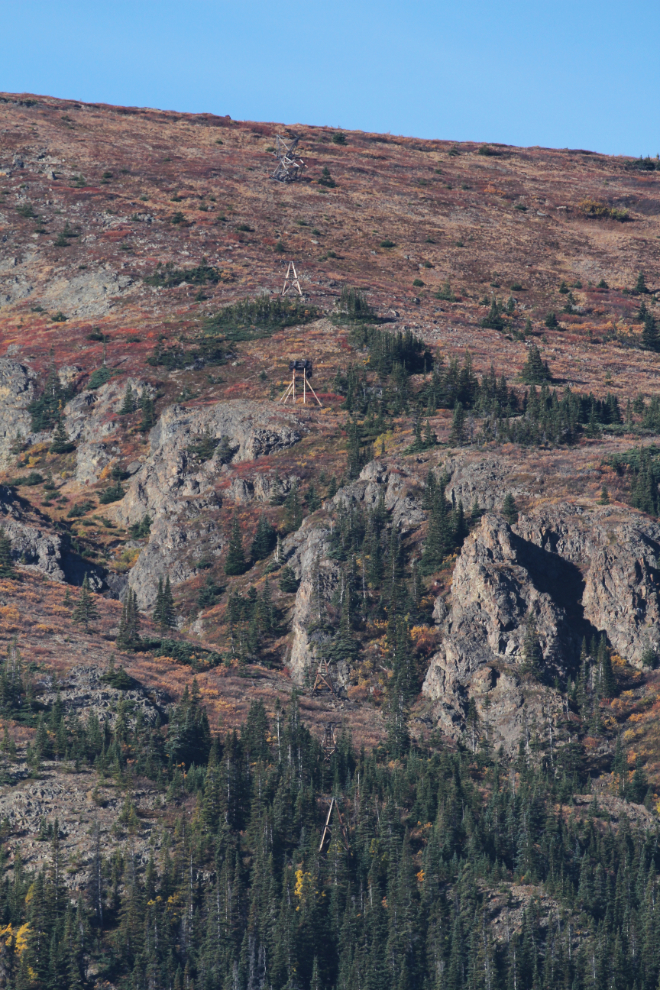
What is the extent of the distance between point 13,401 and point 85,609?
5086cm

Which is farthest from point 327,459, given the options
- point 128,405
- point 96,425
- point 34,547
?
point 96,425

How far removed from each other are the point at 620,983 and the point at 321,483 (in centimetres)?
5768

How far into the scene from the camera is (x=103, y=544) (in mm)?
130000

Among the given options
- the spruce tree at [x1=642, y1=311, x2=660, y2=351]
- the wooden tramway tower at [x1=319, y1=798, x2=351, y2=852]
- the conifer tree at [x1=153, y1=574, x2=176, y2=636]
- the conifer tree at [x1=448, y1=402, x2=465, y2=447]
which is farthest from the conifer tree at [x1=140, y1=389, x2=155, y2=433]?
the spruce tree at [x1=642, y1=311, x2=660, y2=351]

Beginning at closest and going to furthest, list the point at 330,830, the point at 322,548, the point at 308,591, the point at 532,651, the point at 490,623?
the point at 330,830, the point at 532,651, the point at 490,623, the point at 308,591, the point at 322,548

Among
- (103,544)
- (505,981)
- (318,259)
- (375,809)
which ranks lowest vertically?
(505,981)

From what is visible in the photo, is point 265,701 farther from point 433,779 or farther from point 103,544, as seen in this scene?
point 103,544

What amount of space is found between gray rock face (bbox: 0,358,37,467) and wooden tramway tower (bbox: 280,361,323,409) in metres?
29.8

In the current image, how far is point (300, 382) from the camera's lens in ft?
475

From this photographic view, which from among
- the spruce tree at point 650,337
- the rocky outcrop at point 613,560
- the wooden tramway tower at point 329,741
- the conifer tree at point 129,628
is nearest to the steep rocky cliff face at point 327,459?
the rocky outcrop at point 613,560

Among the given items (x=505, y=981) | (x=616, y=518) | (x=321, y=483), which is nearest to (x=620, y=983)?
(x=505, y=981)

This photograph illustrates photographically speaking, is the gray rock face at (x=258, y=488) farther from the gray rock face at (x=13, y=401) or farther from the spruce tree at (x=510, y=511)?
the gray rock face at (x=13, y=401)

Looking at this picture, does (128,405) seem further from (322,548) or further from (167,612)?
(322,548)

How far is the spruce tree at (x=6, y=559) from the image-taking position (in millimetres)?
118812
